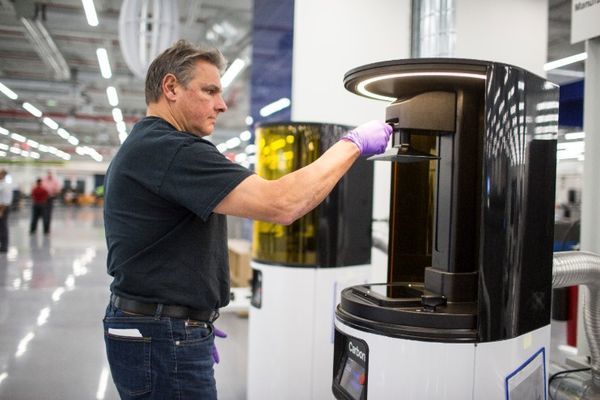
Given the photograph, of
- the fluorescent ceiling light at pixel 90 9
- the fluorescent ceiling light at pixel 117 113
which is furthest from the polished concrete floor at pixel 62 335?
the fluorescent ceiling light at pixel 117 113

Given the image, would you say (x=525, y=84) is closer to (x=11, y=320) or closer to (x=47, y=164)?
(x=11, y=320)

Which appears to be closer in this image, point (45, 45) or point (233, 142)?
point (45, 45)

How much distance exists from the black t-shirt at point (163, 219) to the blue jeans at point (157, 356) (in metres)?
0.07

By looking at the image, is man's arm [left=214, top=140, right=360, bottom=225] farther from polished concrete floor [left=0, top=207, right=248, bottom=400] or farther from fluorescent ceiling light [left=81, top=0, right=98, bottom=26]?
fluorescent ceiling light [left=81, top=0, right=98, bottom=26]

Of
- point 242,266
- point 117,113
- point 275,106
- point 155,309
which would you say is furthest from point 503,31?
point 117,113

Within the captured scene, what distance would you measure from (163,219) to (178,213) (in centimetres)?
4

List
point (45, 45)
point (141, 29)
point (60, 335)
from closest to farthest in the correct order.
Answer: point (60, 335)
point (141, 29)
point (45, 45)

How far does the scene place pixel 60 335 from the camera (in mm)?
4730

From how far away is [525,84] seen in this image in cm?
150

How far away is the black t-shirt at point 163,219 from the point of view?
4.59 feet

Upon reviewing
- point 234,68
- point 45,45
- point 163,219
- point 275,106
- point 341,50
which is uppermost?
point 45,45

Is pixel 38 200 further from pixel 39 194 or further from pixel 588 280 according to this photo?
pixel 588 280

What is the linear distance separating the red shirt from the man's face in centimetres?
1196

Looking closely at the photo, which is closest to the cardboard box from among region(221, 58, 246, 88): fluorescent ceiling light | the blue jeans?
region(221, 58, 246, 88): fluorescent ceiling light
